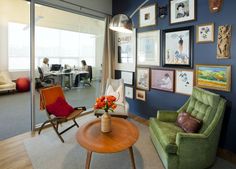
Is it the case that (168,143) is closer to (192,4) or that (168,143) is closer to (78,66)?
(192,4)

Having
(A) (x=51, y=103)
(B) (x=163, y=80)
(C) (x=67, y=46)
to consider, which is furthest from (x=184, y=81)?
(C) (x=67, y=46)

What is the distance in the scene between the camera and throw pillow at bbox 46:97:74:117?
3.12 meters

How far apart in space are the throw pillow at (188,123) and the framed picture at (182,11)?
5.65ft

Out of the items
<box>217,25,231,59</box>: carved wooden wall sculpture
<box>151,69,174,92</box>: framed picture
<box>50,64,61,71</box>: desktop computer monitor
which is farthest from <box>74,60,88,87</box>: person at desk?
<box>217,25,231,59</box>: carved wooden wall sculpture

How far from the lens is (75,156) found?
2.49 m

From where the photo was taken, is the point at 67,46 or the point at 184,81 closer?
the point at 184,81

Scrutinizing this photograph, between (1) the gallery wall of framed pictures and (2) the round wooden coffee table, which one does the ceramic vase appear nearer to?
(2) the round wooden coffee table

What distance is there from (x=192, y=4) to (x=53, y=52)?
3.41 m

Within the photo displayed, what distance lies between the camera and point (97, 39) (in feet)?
15.1

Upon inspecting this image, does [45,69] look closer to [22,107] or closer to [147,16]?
[22,107]

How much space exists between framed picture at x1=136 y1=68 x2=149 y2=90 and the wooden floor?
6.24 feet

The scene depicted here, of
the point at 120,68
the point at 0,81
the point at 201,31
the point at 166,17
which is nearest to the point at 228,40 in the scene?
the point at 201,31

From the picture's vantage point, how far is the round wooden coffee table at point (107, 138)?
6.22ft

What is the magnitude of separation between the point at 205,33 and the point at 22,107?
4.91m
